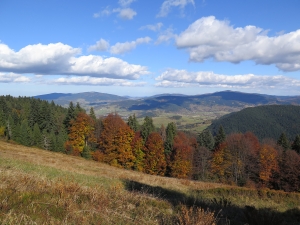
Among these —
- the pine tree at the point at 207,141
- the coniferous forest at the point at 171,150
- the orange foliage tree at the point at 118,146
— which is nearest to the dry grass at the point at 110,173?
the coniferous forest at the point at 171,150

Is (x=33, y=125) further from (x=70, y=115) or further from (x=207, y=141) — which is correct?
(x=207, y=141)

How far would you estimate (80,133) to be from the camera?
6116 centimetres

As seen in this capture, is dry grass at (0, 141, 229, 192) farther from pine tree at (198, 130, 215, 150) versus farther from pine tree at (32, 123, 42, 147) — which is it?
pine tree at (198, 130, 215, 150)

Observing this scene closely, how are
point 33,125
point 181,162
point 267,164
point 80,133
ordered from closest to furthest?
point 267,164
point 181,162
point 80,133
point 33,125

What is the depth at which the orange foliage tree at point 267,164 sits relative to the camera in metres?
48.2

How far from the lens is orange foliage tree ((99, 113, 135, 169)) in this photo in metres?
55.0

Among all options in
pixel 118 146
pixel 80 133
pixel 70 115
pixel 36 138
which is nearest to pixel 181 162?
pixel 118 146

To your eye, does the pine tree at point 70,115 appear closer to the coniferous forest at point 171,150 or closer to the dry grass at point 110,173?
the coniferous forest at point 171,150

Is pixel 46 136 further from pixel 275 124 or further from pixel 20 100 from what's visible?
pixel 275 124

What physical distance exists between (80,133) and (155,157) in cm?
2192

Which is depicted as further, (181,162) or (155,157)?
(155,157)

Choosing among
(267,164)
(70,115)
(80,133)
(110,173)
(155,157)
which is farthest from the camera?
(70,115)

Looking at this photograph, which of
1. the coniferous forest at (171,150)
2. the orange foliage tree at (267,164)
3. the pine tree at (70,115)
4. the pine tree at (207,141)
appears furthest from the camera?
the pine tree at (70,115)

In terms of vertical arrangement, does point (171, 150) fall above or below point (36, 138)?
below
